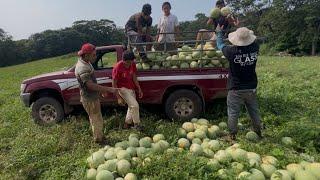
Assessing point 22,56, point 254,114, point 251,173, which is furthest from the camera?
point 22,56

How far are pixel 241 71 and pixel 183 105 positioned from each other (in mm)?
2354

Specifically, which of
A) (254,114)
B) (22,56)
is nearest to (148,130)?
(254,114)

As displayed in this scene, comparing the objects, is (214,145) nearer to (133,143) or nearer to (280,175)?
(133,143)

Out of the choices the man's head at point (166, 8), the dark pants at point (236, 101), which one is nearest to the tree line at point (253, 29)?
the man's head at point (166, 8)

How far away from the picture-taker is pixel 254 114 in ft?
30.6

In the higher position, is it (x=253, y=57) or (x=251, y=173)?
(x=253, y=57)

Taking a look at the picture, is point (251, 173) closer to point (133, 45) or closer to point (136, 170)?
point (136, 170)

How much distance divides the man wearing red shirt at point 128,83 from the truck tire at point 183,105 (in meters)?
1.13

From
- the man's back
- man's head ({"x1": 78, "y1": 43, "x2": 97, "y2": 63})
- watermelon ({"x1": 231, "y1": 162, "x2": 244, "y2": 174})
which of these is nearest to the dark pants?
the man's back

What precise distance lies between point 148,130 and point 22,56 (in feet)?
255

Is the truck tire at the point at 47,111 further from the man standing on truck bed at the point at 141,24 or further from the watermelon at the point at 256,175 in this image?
the watermelon at the point at 256,175

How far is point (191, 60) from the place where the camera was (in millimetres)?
10953

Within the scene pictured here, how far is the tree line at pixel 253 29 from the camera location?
202 ft

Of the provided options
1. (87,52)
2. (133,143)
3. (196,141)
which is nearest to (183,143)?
(196,141)
